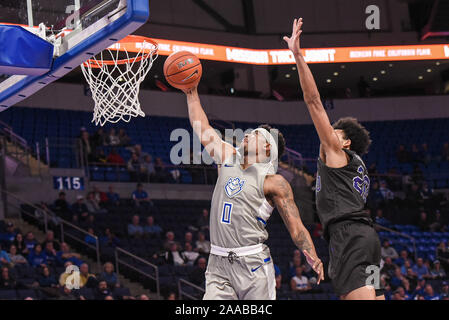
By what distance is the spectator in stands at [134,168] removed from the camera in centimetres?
1748

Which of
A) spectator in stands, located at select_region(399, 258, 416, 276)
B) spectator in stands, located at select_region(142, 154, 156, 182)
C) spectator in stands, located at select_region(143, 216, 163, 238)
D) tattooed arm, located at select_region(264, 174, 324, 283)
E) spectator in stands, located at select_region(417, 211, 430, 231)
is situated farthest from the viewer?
spectator in stands, located at select_region(417, 211, 430, 231)

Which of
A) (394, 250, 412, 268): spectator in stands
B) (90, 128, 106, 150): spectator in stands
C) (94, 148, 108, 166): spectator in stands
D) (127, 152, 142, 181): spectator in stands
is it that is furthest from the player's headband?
(90, 128, 106, 150): spectator in stands

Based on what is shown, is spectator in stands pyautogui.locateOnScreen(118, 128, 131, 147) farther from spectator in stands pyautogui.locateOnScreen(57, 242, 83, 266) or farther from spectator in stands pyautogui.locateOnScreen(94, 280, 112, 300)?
spectator in stands pyautogui.locateOnScreen(94, 280, 112, 300)

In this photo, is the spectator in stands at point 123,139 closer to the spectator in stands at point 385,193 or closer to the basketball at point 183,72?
Result: the spectator in stands at point 385,193

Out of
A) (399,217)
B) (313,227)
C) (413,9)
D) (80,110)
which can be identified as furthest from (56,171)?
(413,9)

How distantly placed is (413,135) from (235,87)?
606 centimetres

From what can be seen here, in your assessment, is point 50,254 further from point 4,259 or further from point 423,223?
point 423,223

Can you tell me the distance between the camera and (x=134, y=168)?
1759 centimetres

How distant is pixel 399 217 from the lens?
18.3 meters

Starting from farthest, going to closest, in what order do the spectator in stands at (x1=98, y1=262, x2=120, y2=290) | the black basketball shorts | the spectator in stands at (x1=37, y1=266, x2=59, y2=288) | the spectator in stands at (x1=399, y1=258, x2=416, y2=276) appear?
the spectator in stands at (x1=399, y1=258, x2=416, y2=276) < the spectator in stands at (x1=98, y1=262, x2=120, y2=290) < the spectator in stands at (x1=37, y1=266, x2=59, y2=288) < the black basketball shorts

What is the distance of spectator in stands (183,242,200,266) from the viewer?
44.5 feet

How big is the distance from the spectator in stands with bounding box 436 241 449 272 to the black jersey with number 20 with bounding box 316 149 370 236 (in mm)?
11710

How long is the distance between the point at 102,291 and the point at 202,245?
3.30 meters
